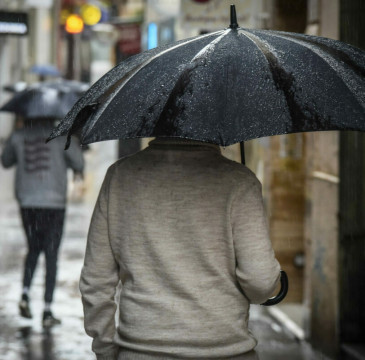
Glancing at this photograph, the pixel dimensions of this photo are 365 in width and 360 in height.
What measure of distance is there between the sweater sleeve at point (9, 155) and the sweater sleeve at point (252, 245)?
19.1 feet

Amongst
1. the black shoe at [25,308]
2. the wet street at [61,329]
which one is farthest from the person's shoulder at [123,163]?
the black shoe at [25,308]

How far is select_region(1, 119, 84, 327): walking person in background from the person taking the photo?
891 centimetres

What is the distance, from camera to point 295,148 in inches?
387

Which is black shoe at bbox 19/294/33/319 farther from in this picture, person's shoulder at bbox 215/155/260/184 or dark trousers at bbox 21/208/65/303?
person's shoulder at bbox 215/155/260/184

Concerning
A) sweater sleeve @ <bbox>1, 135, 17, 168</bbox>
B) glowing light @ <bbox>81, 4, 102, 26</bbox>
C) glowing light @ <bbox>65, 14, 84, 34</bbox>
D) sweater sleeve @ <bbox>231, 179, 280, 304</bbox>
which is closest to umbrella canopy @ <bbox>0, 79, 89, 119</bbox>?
sweater sleeve @ <bbox>1, 135, 17, 168</bbox>

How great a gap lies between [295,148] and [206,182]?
639 cm

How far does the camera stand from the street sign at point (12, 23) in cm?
1098

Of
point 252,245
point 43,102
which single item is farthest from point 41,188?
point 252,245

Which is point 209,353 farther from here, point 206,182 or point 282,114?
point 282,114

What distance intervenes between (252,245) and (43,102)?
19.7 ft

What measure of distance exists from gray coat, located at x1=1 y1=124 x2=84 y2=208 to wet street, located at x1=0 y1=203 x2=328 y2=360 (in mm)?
1096

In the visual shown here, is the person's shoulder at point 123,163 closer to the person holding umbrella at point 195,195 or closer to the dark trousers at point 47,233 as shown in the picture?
A: the person holding umbrella at point 195,195

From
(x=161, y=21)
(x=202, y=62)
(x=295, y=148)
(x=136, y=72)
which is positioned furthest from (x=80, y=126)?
(x=161, y=21)

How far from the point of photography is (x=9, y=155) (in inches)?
357
